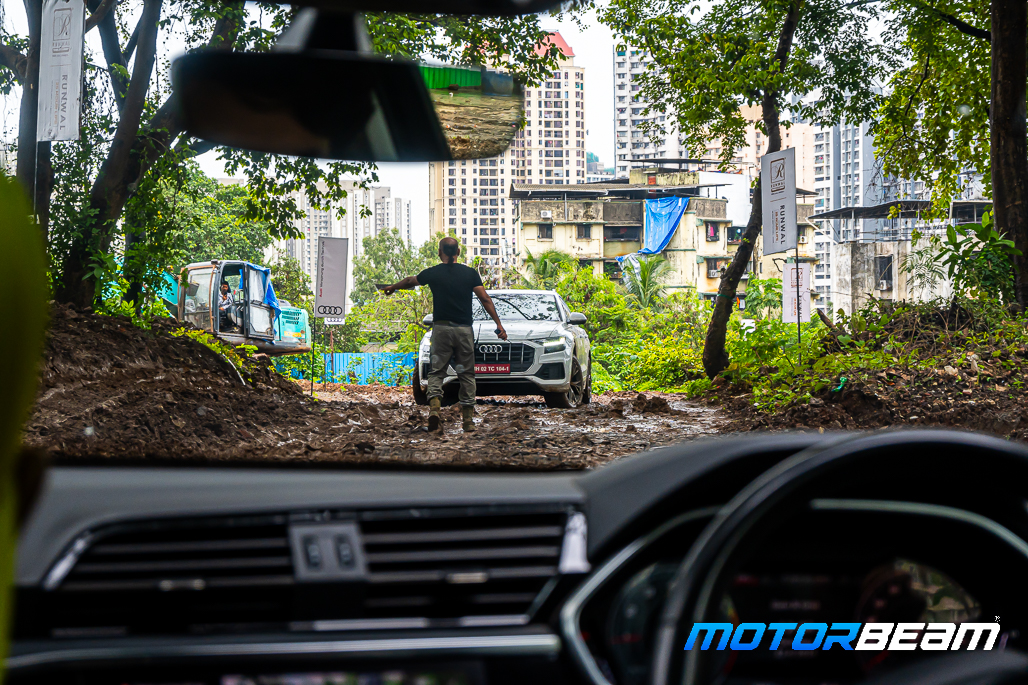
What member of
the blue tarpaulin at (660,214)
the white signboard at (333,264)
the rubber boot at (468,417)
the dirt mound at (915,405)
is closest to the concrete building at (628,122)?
the blue tarpaulin at (660,214)

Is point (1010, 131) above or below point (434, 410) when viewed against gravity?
above

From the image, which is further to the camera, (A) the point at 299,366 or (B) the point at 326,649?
(A) the point at 299,366

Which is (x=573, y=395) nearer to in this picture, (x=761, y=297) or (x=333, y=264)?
(x=761, y=297)

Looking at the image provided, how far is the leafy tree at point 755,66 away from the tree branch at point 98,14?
3.15 metres

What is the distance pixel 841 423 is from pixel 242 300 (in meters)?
7.66

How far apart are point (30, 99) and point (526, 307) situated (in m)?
5.99

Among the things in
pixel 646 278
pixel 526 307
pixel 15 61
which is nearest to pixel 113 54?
pixel 15 61

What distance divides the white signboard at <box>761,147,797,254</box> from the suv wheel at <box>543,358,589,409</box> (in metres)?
2.44

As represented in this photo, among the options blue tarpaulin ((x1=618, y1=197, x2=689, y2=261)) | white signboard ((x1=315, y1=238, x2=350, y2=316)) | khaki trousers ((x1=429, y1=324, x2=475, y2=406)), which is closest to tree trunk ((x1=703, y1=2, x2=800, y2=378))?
blue tarpaulin ((x1=618, y1=197, x2=689, y2=261))

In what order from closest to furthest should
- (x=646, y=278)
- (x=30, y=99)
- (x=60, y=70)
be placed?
1. (x=60, y=70)
2. (x=30, y=99)
3. (x=646, y=278)

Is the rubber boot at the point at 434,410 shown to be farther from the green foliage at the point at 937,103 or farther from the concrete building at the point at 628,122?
the green foliage at the point at 937,103

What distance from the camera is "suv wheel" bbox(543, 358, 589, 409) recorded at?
26.8 ft

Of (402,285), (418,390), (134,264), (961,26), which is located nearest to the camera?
(402,285)

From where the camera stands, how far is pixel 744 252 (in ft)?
30.2
